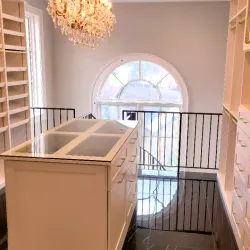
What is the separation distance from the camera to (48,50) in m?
6.39

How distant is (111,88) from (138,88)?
0.59 metres

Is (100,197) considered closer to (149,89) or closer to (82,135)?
(82,135)

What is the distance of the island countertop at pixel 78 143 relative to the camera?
7.29 feet

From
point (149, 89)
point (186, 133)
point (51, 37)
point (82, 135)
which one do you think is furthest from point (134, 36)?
point (82, 135)

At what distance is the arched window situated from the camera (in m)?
6.60

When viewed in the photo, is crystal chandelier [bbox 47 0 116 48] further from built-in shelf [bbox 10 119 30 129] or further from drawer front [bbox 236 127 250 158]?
drawer front [bbox 236 127 250 158]

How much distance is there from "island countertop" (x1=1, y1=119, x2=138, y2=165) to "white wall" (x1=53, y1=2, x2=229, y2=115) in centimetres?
342

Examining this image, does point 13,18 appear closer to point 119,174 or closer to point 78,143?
point 78,143

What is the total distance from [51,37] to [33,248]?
16.5 ft

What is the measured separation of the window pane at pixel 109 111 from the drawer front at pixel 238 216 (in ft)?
14.1

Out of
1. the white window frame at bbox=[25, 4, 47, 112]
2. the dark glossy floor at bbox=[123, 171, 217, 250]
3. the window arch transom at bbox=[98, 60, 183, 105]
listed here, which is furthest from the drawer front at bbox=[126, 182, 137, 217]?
the window arch transom at bbox=[98, 60, 183, 105]

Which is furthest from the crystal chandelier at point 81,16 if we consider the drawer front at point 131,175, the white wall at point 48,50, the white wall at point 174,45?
the white wall at point 174,45

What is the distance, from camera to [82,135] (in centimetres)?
285

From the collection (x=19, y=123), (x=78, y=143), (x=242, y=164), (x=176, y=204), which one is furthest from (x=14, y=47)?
(x=242, y=164)
